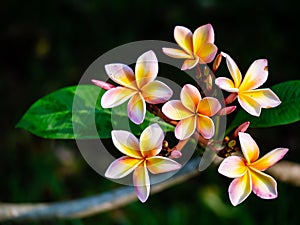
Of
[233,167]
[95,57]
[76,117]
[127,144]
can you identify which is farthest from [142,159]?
[95,57]

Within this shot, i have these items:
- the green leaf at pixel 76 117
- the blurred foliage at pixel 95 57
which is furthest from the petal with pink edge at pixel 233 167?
the blurred foliage at pixel 95 57

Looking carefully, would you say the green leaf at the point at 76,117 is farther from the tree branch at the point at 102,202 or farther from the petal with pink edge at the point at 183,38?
the tree branch at the point at 102,202

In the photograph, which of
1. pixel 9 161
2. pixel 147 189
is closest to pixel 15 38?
pixel 9 161

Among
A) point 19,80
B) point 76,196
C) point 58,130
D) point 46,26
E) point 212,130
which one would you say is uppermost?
point 212,130

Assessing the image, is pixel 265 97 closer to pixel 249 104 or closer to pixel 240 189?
pixel 249 104

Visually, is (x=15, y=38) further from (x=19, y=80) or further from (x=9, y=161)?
(x=9, y=161)

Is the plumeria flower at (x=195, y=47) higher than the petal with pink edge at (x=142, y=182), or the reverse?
the plumeria flower at (x=195, y=47)
